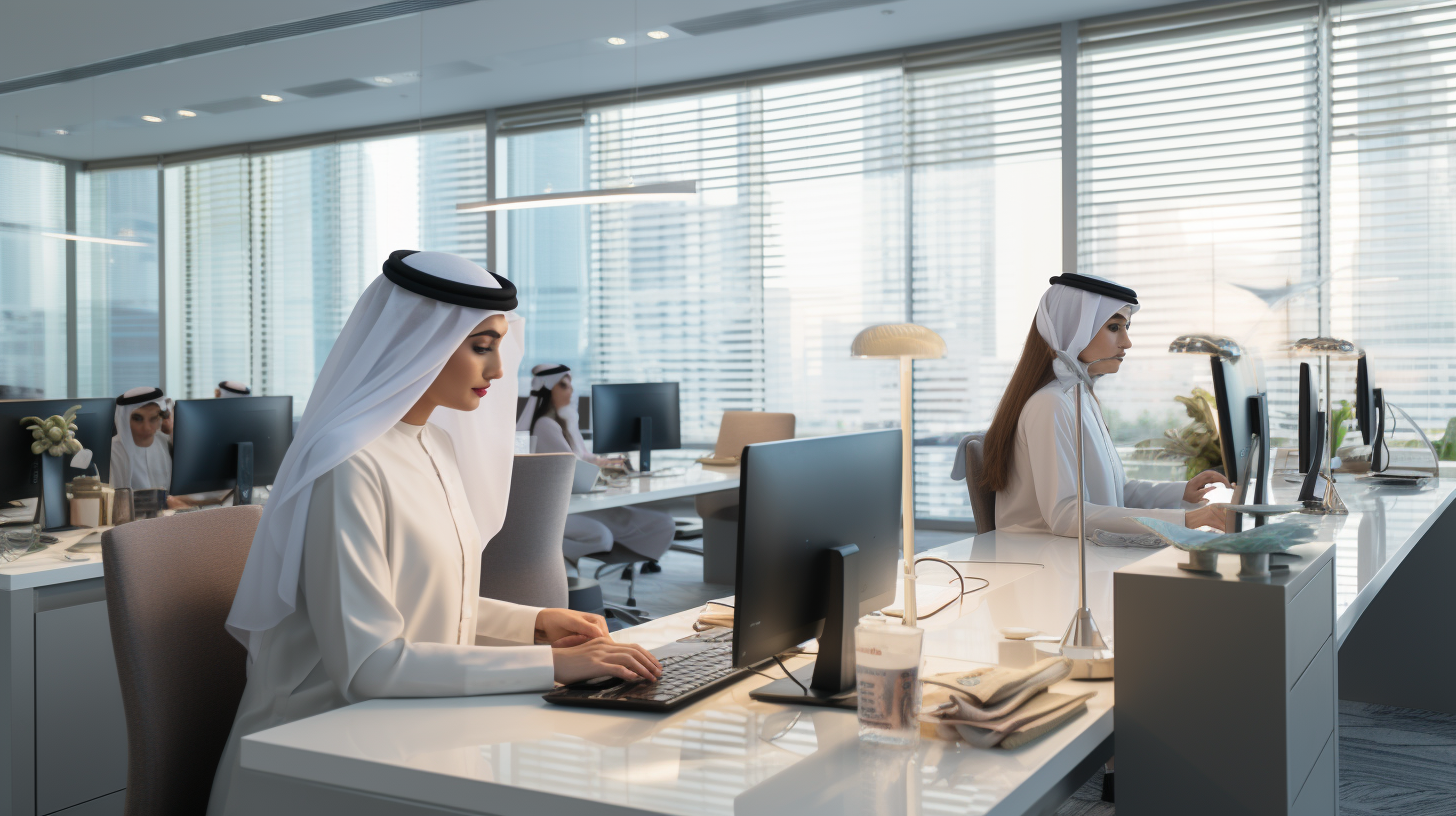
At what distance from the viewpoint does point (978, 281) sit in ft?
20.8

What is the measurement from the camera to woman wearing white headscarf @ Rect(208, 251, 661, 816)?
158cm

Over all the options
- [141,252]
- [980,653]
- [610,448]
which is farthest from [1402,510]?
[141,252]

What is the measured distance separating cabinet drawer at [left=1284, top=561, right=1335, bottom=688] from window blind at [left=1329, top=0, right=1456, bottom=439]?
4396 mm

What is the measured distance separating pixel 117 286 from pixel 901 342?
9806 millimetres

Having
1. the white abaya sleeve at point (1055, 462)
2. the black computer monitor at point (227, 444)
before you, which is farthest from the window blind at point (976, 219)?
the black computer monitor at point (227, 444)

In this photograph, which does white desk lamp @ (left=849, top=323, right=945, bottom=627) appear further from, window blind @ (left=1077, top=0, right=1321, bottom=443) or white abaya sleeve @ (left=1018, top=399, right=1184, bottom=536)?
window blind @ (left=1077, top=0, right=1321, bottom=443)

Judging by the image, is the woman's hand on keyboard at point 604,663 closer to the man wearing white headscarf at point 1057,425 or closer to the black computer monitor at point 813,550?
the black computer monitor at point 813,550

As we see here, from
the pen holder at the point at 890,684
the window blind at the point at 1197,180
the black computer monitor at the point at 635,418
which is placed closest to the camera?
the pen holder at the point at 890,684

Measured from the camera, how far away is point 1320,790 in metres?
1.58

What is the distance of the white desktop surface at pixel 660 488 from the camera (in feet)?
14.0

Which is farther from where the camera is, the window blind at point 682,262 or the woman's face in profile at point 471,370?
the window blind at point 682,262

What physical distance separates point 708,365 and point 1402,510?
4.57 meters

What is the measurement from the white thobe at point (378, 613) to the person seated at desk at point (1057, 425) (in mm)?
1863

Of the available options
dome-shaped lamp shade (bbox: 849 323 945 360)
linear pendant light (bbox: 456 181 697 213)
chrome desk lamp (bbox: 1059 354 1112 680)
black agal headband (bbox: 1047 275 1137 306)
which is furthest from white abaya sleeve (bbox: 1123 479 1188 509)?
linear pendant light (bbox: 456 181 697 213)
